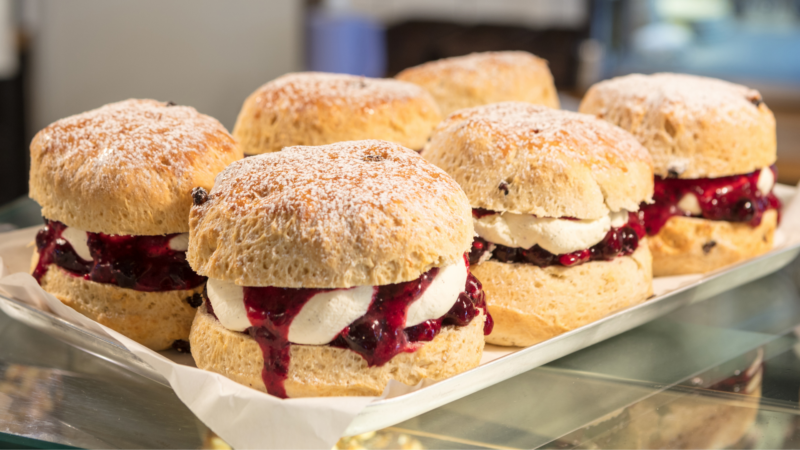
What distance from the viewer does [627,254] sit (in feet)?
7.87

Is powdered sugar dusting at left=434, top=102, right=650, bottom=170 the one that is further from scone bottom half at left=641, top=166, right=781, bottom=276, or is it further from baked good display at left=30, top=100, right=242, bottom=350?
baked good display at left=30, top=100, right=242, bottom=350

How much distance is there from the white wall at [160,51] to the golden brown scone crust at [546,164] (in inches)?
211

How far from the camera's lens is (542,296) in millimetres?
2254

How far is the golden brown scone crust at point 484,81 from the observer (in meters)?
3.44

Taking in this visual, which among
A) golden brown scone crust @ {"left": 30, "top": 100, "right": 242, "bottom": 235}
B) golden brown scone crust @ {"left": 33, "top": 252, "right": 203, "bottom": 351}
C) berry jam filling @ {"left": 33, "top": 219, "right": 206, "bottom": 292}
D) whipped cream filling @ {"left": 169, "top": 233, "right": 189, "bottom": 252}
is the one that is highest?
golden brown scone crust @ {"left": 30, "top": 100, "right": 242, "bottom": 235}

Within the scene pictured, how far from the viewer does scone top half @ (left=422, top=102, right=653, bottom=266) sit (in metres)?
2.18

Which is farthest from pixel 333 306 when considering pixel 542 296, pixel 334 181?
pixel 542 296

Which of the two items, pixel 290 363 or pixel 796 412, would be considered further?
pixel 796 412

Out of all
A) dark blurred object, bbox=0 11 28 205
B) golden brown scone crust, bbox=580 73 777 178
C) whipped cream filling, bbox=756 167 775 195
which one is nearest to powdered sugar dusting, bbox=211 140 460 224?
golden brown scone crust, bbox=580 73 777 178

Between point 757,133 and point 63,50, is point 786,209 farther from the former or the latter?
point 63,50

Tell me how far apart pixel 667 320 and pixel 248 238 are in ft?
5.35

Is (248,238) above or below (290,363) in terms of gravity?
above

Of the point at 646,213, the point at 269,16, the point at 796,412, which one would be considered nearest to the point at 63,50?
the point at 269,16

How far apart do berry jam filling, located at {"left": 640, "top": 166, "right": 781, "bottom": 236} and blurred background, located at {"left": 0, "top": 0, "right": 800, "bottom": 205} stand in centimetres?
400
